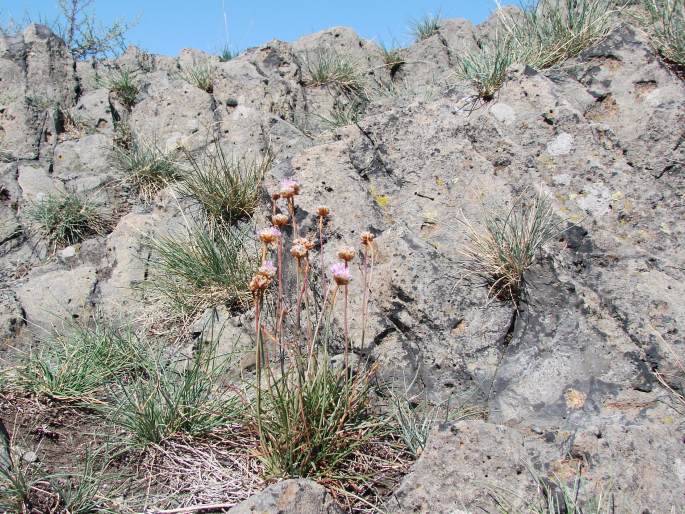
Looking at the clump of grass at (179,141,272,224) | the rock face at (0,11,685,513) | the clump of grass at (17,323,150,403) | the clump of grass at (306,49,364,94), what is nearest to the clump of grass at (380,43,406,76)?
the clump of grass at (306,49,364,94)

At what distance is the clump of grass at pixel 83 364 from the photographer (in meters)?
3.49

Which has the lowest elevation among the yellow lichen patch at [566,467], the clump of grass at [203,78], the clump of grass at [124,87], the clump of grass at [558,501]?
the clump of grass at [558,501]

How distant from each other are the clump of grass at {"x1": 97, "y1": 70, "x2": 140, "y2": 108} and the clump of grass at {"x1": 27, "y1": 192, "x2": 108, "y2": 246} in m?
2.33

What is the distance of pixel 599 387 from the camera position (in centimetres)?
282

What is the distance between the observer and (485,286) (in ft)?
10.7

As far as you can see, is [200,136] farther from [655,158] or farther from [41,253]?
[655,158]

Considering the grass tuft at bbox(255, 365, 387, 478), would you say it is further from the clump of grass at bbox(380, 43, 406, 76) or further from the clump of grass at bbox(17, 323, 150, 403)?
the clump of grass at bbox(380, 43, 406, 76)

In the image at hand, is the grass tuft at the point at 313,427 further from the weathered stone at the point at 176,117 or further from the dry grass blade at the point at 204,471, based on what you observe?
the weathered stone at the point at 176,117

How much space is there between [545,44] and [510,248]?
2.61m

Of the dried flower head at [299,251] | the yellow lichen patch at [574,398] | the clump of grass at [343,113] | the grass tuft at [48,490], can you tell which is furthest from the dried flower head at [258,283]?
the clump of grass at [343,113]

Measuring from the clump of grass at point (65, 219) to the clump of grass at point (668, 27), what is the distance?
5346 mm

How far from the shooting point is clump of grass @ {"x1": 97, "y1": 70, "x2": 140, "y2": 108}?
7523mm

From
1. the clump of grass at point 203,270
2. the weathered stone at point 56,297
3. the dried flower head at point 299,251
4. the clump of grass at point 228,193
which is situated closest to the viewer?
the dried flower head at point 299,251

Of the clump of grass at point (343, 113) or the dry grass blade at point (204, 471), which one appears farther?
the clump of grass at point (343, 113)
